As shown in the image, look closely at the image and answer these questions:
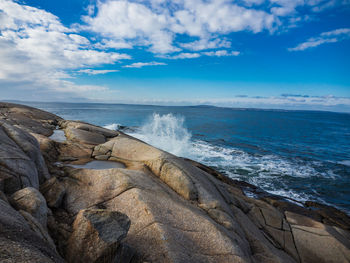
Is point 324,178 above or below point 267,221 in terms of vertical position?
below

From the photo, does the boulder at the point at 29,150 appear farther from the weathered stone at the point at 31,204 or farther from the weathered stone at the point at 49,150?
the weathered stone at the point at 31,204

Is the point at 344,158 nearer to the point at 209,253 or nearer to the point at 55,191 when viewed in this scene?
the point at 209,253

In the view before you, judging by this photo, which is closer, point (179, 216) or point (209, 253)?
point (209, 253)

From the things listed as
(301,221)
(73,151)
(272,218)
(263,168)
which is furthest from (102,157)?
(263,168)

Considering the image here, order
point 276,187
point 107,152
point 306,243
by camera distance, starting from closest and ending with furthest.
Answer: point 306,243, point 107,152, point 276,187

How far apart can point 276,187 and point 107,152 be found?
13972mm

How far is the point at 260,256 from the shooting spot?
6.13 m

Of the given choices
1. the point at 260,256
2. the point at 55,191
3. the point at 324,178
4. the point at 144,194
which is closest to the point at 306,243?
the point at 260,256

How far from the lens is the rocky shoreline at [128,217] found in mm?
3570

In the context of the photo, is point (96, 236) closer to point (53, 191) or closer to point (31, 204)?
point (31, 204)

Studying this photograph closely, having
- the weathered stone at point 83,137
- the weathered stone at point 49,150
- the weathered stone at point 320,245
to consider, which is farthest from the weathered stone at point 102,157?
the weathered stone at point 320,245

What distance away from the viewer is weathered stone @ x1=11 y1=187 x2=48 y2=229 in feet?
13.2

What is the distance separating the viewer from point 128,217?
4.27 m

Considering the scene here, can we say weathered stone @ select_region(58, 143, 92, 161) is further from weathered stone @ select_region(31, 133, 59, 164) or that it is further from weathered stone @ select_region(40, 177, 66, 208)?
weathered stone @ select_region(40, 177, 66, 208)
